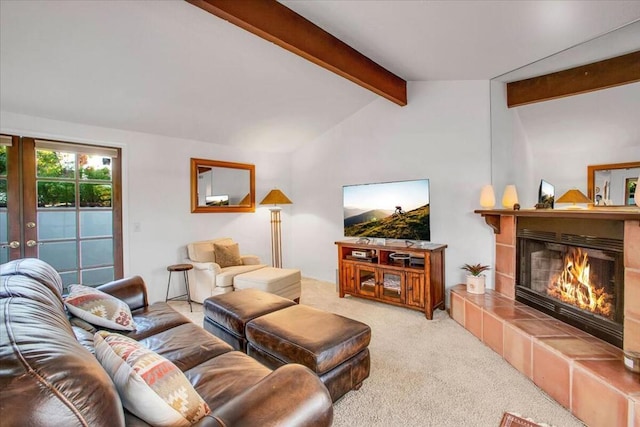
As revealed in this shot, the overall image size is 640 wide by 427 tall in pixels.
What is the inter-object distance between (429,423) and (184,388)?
1387 mm

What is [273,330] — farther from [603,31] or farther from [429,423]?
[603,31]

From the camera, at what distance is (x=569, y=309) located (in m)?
2.28

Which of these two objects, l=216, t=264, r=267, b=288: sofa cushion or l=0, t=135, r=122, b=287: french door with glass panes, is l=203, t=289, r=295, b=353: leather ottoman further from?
l=0, t=135, r=122, b=287: french door with glass panes

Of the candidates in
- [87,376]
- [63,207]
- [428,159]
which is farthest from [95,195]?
[428,159]

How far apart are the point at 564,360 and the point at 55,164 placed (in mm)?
4773

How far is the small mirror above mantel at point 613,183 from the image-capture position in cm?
209

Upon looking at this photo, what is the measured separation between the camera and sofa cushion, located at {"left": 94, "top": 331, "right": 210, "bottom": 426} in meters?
0.91

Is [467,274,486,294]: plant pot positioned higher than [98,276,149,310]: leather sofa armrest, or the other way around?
[98,276,149,310]: leather sofa armrest

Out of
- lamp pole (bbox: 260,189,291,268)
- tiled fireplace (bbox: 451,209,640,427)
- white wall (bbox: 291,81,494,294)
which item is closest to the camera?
tiled fireplace (bbox: 451,209,640,427)

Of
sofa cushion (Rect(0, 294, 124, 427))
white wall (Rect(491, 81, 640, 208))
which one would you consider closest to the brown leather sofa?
sofa cushion (Rect(0, 294, 124, 427))

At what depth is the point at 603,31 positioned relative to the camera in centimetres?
227

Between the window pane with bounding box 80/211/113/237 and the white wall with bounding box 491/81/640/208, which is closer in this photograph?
the white wall with bounding box 491/81/640/208

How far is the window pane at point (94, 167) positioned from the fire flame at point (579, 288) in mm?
4672

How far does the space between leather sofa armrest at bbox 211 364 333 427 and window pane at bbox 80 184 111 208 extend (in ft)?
11.4
